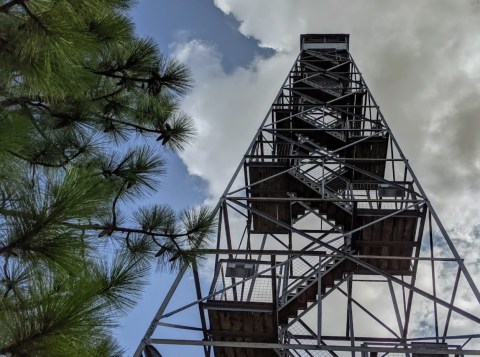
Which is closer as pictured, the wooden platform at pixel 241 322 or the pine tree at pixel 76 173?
the pine tree at pixel 76 173

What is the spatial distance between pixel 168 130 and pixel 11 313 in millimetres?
4158

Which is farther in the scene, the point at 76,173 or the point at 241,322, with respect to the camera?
the point at 241,322

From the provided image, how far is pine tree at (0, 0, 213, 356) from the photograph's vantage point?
2.90m

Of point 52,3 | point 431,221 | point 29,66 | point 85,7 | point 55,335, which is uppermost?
point 431,221

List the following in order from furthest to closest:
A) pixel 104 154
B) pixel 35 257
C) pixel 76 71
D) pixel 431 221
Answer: pixel 431 221
pixel 104 154
pixel 76 71
pixel 35 257

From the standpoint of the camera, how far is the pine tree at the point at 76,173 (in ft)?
9.51

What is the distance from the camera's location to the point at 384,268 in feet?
30.2

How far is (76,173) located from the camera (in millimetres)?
3123

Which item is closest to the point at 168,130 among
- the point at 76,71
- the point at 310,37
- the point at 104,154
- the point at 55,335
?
the point at 104,154

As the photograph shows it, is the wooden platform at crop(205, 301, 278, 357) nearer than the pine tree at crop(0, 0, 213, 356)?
No

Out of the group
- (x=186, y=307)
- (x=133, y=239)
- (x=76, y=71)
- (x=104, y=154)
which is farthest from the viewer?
(x=186, y=307)

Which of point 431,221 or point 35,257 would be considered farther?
point 431,221

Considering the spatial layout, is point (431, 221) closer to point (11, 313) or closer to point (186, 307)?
point (186, 307)

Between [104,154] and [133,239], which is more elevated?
[104,154]
